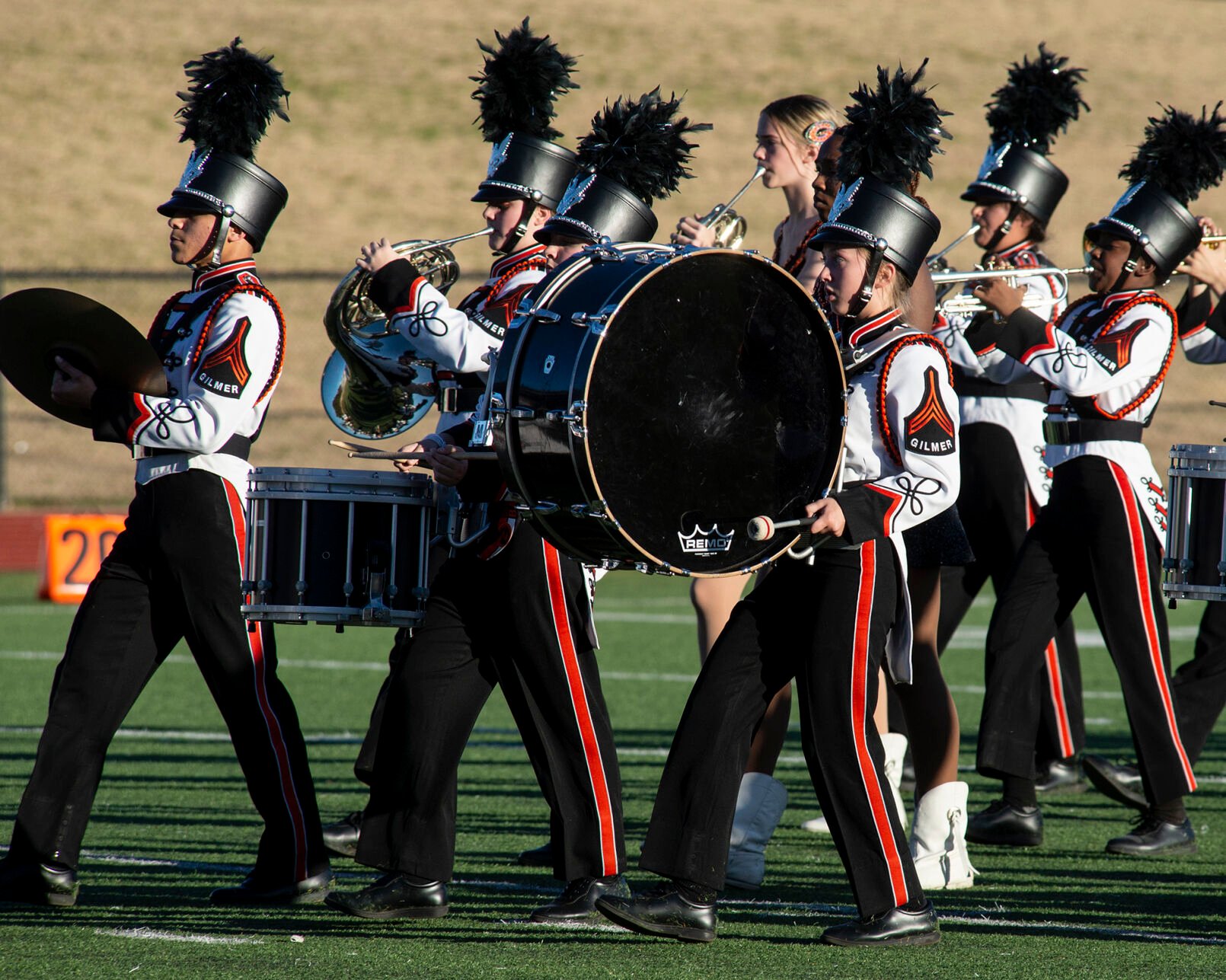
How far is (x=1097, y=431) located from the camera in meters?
5.91

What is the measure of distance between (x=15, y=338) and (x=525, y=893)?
1869 millimetres

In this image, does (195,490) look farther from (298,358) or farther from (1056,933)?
(298,358)

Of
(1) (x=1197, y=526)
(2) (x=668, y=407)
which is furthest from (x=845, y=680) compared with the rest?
(1) (x=1197, y=526)

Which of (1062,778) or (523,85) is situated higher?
(523,85)

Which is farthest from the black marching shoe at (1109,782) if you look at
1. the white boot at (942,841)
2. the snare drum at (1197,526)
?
the white boot at (942,841)

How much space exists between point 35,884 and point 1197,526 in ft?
10.2

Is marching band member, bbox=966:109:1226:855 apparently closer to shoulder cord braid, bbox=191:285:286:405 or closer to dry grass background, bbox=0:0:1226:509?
shoulder cord braid, bbox=191:285:286:405

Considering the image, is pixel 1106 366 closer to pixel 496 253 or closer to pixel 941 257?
pixel 941 257

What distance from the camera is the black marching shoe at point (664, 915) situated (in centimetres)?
438

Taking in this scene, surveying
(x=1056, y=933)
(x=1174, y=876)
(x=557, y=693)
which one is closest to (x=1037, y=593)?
(x=1174, y=876)

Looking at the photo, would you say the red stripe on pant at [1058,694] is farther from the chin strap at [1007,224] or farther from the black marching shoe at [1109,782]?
the chin strap at [1007,224]

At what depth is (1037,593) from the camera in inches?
233

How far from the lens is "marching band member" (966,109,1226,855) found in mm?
5820

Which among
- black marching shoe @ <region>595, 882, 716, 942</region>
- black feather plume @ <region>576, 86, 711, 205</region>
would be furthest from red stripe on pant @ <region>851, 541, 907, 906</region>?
black feather plume @ <region>576, 86, 711, 205</region>
